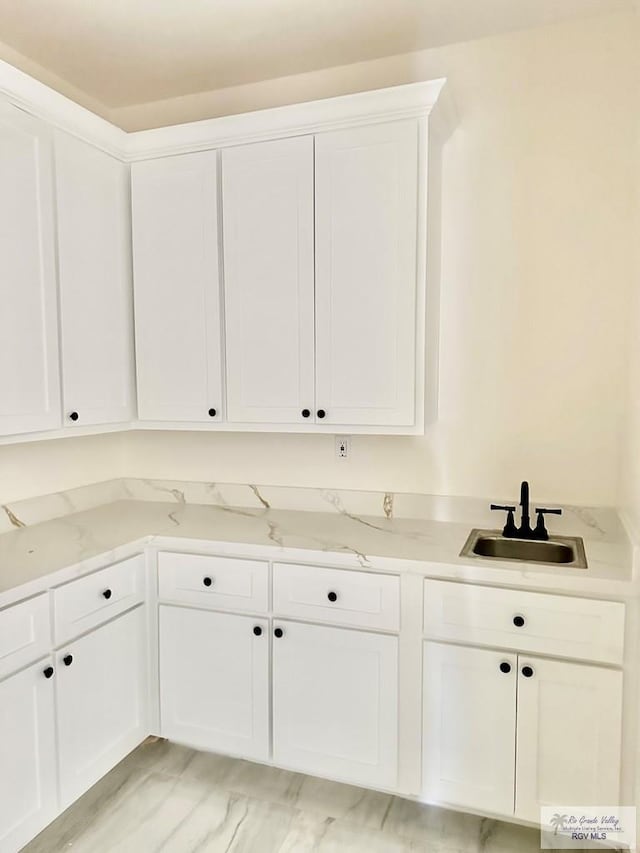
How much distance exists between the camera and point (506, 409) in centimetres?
235

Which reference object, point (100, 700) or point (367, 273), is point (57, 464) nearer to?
point (100, 700)

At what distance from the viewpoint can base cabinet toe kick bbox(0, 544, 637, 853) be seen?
1747mm

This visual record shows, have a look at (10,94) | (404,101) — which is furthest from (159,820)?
(404,101)

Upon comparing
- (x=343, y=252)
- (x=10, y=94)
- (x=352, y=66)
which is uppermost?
(x=352, y=66)

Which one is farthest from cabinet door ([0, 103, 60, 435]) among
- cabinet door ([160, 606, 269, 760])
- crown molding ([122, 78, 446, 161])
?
cabinet door ([160, 606, 269, 760])

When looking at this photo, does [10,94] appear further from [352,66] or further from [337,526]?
[337,526]

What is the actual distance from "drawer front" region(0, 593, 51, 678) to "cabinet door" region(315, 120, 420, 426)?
113cm

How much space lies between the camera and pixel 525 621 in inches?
71.0

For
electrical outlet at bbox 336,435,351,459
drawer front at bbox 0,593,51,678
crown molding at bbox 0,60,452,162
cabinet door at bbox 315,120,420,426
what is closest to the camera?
drawer front at bbox 0,593,51,678

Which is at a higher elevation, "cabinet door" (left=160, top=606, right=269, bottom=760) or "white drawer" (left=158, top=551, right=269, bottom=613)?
"white drawer" (left=158, top=551, right=269, bottom=613)

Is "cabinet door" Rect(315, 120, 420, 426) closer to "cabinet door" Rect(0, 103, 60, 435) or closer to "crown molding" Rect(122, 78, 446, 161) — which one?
"crown molding" Rect(122, 78, 446, 161)

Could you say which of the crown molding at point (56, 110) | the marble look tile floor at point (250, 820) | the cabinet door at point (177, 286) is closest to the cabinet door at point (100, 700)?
the marble look tile floor at point (250, 820)

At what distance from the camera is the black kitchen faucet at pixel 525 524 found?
2129 mm

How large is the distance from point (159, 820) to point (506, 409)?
6.17 ft
